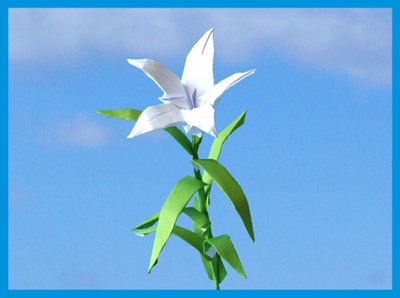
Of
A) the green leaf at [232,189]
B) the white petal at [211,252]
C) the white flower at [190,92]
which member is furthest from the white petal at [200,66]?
the white petal at [211,252]

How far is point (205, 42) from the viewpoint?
3004 millimetres

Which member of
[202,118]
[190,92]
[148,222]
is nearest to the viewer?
[202,118]

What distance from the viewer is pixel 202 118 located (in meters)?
2.84

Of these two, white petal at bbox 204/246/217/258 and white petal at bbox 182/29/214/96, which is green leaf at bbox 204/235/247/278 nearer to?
white petal at bbox 204/246/217/258

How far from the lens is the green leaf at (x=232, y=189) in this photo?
2.84 metres

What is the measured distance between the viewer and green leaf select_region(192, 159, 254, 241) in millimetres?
2838

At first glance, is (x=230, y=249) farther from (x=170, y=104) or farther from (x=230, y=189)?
(x=170, y=104)

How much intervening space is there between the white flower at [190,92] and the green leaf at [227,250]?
0.35 m

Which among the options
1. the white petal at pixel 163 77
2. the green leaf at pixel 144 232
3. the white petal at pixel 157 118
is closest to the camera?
the white petal at pixel 157 118

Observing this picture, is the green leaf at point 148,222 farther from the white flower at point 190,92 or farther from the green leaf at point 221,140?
the white flower at point 190,92

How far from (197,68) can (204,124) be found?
0.25 meters

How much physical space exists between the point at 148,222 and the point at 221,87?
22.5 inches

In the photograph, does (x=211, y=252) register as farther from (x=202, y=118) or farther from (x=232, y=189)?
(x=202, y=118)

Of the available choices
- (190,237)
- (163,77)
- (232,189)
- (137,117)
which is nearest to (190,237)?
(190,237)
